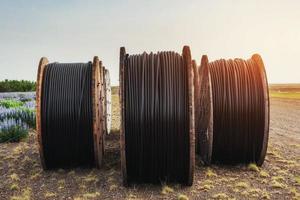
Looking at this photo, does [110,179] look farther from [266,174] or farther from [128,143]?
[266,174]

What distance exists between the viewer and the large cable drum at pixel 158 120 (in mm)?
6707

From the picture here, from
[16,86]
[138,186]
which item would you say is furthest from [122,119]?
[16,86]

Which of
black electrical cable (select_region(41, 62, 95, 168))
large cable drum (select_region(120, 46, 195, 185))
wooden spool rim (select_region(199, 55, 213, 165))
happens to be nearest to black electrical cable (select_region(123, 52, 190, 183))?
large cable drum (select_region(120, 46, 195, 185))

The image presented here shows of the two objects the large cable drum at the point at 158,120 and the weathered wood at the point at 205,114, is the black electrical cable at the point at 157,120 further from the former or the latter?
the weathered wood at the point at 205,114

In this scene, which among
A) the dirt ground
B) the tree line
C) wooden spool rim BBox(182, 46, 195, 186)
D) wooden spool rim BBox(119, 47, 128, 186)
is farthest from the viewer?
the tree line

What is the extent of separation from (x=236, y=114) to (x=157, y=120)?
2.32 m

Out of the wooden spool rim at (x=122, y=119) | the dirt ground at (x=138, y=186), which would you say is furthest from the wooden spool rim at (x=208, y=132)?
the wooden spool rim at (x=122, y=119)

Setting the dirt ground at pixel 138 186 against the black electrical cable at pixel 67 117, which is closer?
the dirt ground at pixel 138 186

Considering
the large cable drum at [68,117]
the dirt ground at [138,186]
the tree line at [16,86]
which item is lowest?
the dirt ground at [138,186]

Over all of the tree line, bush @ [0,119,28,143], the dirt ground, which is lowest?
the dirt ground

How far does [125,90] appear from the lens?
22.5 feet

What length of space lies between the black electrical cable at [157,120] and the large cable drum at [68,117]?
1.37 metres

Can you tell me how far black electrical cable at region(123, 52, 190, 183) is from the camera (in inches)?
264

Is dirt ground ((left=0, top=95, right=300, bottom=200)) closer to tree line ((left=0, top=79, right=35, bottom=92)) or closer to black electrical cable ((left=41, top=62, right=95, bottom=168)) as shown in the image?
black electrical cable ((left=41, top=62, right=95, bottom=168))
